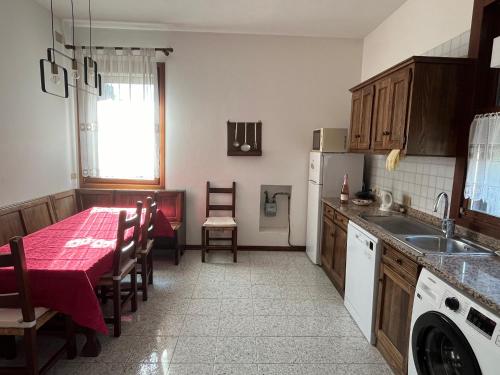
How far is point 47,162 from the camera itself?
3453 mm

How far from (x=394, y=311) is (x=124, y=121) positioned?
11.8ft

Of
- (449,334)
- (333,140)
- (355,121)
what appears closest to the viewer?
(449,334)

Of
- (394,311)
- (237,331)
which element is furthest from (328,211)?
(237,331)

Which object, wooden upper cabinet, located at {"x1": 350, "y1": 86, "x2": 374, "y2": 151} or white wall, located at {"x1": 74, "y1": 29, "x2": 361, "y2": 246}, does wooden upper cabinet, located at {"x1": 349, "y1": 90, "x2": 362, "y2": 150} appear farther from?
white wall, located at {"x1": 74, "y1": 29, "x2": 361, "y2": 246}

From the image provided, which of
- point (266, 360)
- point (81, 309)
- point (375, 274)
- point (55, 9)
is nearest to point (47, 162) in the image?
point (55, 9)

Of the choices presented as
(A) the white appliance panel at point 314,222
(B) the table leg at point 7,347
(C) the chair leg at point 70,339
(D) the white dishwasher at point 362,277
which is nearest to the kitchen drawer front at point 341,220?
(D) the white dishwasher at point 362,277

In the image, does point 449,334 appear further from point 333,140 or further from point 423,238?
point 333,140

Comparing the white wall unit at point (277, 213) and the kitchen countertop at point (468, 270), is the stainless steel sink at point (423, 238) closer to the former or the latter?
the kitchen countertop at point (468, 270)

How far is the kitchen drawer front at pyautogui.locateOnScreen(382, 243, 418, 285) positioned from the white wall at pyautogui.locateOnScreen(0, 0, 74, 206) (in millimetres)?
3289

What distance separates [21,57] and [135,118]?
1263 millimetres

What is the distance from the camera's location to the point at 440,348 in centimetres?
151

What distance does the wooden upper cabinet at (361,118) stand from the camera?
2.92m

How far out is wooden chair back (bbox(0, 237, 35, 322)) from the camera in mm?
1526

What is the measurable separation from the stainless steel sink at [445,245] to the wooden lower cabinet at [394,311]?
0.68 feet
